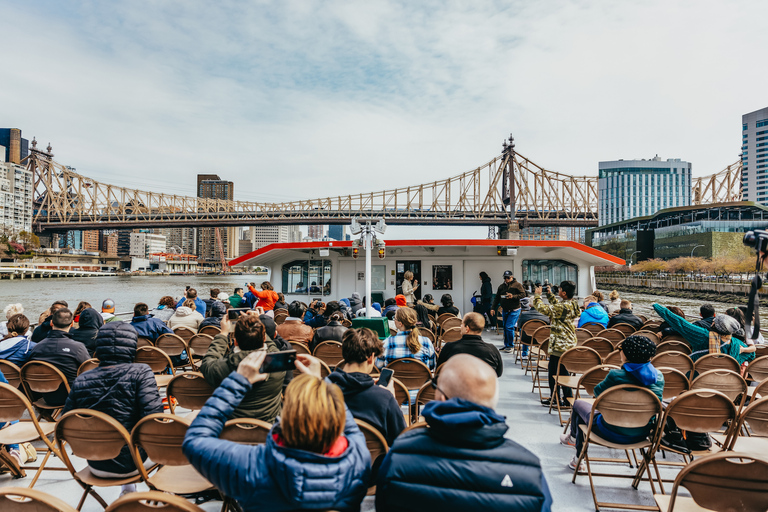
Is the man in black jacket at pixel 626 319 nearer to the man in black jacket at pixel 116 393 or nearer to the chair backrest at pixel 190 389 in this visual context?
the chair backrest at pixel 190 389

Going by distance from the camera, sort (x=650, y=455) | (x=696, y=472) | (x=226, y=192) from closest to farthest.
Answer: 1. (x=696, y=472)
2. (x=650, y=455)
3. (x=226, y=192)

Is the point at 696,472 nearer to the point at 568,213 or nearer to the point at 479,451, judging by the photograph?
the point at 479,451

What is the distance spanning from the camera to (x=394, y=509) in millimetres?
1383

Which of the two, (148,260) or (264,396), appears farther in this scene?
(148,260)

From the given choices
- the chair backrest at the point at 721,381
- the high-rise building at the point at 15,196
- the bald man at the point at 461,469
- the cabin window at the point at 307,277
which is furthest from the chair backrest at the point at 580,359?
the high-rise building at the point at 15,196

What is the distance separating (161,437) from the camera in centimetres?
210

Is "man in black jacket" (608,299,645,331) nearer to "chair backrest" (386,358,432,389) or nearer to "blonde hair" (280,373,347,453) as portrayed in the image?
"chair backrest" (386,358,432,389)

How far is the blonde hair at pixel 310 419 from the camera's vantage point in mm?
1285

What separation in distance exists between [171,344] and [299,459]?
393 centimetres

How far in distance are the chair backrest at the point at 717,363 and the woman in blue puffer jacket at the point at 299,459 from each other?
3395 mm

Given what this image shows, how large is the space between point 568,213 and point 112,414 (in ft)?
219

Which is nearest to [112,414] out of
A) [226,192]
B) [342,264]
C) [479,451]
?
[479,451]

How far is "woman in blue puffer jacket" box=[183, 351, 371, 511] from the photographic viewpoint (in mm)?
1293

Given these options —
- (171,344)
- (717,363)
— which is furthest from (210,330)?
(717,363)
